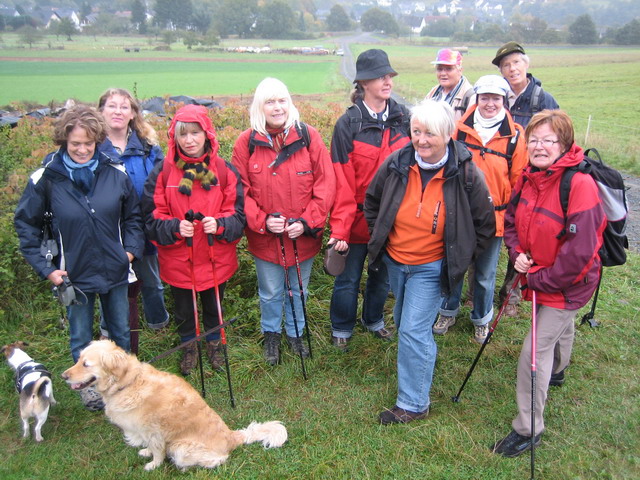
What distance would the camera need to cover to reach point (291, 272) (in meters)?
4.68

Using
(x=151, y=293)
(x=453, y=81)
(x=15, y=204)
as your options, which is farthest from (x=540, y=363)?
(x=15, y=204)

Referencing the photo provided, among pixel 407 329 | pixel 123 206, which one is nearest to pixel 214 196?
pixel 123 206

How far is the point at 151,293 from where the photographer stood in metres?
5.04

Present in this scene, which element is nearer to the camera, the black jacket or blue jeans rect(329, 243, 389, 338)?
the black jacket

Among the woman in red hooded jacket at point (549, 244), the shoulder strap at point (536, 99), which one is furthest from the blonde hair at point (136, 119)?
the shoulder strap at point (536, 99)

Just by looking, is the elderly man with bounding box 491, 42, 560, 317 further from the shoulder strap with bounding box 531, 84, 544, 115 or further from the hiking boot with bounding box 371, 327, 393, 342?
the hiking boot with bounding box 371, 327, 393, 342

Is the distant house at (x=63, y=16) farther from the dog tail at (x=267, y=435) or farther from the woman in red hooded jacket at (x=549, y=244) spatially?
the woman in red hooded jacket at (x=549, y=244)

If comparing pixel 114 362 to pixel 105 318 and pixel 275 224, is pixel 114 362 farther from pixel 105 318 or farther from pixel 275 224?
pixel 275 224

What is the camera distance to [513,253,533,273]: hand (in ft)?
11.8

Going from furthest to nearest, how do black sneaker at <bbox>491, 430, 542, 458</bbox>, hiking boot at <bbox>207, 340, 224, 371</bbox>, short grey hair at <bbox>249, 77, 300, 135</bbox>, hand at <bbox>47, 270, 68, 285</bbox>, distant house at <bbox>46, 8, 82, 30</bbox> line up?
1. distant house at <bbox>46, 8, 82, 30</bbox>
2. hiking boot at <bbox>207, 340, 224, 371</bbox>
3. short grey hair at <bbox>249, 77, 300, 135</bbox>
4. hand at <bbox>47, 270, 68, 285</bbox>
5. black sneaker at <bbox>491, 430, 542, 458</bbox>

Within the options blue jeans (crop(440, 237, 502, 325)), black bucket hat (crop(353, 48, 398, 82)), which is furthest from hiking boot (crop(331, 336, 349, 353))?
black bucket hat (crop(353, 48, 398, 82))

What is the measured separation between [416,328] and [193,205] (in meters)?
2.18

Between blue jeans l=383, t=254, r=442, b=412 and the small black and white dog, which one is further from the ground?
blue jeans l=383, t=254, r=442, b=412

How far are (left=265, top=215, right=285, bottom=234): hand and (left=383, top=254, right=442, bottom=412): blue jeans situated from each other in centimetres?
96
